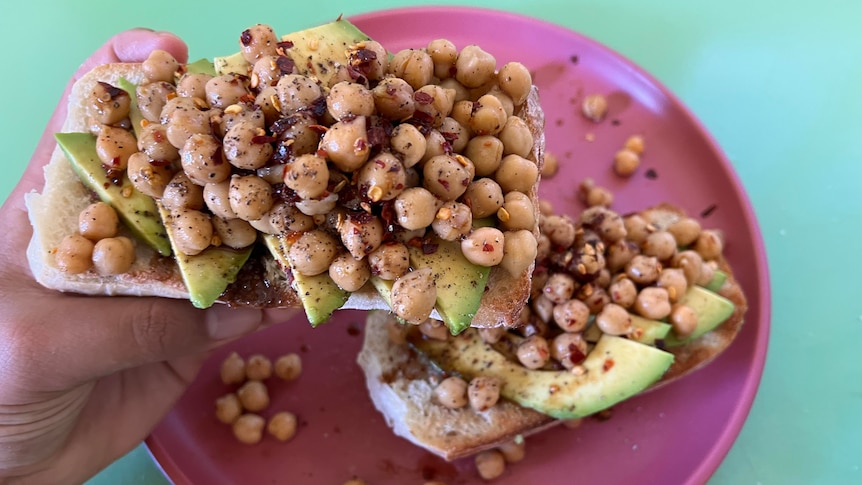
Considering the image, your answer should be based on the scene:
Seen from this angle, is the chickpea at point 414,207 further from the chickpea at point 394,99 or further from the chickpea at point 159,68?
the chickpea at point 159,68

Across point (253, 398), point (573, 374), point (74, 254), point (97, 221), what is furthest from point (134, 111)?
point (573, 374)

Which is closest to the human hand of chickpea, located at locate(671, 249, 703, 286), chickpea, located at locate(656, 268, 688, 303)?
chickpea, located at locate(656, 268, 688, 303)

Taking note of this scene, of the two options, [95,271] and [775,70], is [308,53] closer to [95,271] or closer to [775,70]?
[95,271]

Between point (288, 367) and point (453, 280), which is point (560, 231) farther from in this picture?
point (288, 367)

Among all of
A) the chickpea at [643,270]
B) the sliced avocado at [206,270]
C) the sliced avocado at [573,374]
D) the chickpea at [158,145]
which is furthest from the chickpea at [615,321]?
the chickpea at [158,145]

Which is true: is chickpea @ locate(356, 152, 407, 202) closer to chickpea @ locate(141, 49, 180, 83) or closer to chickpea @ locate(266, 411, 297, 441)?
chickpea @ locate(141, 49, 180, 83)

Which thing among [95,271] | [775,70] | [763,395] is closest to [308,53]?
[95,271]
